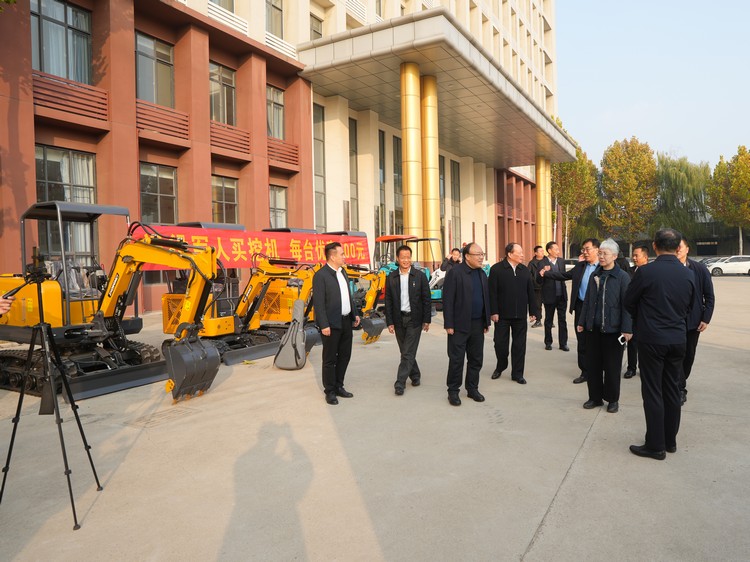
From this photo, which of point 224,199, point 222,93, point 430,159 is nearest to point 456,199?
point 430,159

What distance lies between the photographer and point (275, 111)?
2192cm

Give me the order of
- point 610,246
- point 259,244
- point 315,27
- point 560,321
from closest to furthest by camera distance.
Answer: point 610,246 < point 560,321 < point 259,244 < point 315,27

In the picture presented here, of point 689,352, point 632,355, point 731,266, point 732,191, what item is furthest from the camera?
point 732,191

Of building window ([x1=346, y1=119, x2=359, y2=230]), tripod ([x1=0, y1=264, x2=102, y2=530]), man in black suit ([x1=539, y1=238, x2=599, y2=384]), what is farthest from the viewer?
building window ([x1=346, y1=119, x2=359, y2=230])

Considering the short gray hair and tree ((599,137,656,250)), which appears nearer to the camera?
the short gray hair

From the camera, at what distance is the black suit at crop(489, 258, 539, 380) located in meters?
7.29

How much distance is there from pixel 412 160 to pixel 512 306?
15.9m

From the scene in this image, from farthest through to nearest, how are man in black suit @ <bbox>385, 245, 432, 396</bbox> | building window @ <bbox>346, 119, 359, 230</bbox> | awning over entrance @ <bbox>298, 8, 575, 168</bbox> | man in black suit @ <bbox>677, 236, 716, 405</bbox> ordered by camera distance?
1. building window @ <bbox>346, 119, 359, 230</bbox>
2. awning over entrance @ <bbox>298, 8, 575, 168</bbox>
3. man in black suit @ <bbox>385, 245, 432, 396</bbox>
4. man in black suit @ <bbox>677, 236, 716, 405</bbox>

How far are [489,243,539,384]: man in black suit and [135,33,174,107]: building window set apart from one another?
1429 cm

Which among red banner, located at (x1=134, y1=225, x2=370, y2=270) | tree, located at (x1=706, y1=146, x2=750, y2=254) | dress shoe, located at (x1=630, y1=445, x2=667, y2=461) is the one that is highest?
tree, located at (x1=706, y1=146, x2=750, y2=254)

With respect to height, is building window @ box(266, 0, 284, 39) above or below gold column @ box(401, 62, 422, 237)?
above

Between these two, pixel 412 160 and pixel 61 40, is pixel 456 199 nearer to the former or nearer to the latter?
pixel 412 160

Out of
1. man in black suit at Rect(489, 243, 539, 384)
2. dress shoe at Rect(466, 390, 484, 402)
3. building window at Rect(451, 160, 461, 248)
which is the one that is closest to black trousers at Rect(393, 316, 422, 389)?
dress shoe at Rect(466, 390, 484, 402)

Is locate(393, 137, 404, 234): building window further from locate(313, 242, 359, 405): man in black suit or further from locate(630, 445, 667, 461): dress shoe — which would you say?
locate(630, 445, 667, 461): dress shoe
